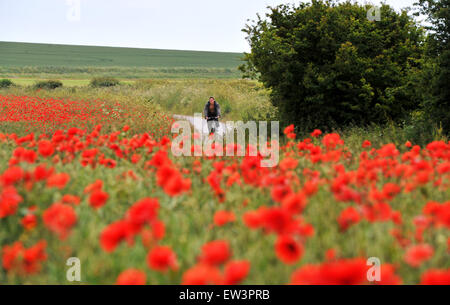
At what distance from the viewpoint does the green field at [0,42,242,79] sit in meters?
75.8

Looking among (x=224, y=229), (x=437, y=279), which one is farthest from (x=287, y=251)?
(x=224, y=229)

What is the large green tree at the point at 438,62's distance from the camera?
9016 mm

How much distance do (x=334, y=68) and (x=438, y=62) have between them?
3.73 metres

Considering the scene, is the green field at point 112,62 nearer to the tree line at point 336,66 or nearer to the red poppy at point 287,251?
the tree line at point 336,66

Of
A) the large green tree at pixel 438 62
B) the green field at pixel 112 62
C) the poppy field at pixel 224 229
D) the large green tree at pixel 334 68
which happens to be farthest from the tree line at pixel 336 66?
the green field at pixel 112 62

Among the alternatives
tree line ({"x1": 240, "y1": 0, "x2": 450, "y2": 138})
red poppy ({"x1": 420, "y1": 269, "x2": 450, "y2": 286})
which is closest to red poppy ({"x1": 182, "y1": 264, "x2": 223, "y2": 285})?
red poppy ({"x1": 420, "y1": 269, "x2": 450, "y2": 286})

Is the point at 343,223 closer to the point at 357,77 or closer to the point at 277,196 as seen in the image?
the point at 277,196

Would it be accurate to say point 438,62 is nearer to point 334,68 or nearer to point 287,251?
point 334,68

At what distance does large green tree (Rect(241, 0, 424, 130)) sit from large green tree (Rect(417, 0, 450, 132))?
2.25 m

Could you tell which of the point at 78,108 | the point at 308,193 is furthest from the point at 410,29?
the point at 308,193

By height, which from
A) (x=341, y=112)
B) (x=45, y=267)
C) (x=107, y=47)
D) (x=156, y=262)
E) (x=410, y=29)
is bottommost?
(x=45, y=267)

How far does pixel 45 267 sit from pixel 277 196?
150cm

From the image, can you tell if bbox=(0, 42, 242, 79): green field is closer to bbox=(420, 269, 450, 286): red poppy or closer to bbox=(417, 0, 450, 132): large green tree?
bbox=(417, 0, 450, 132): large green tree

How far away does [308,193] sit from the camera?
2.88 meters
